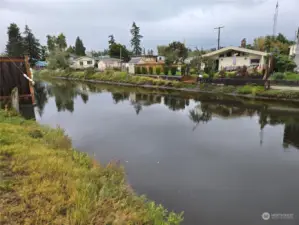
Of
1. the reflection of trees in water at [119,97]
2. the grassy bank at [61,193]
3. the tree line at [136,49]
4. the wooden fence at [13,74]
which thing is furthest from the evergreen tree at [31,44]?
the grassy bank at [61,193]

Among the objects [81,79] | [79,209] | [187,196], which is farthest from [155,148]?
[81,79]

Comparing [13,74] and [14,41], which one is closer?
[13,74]

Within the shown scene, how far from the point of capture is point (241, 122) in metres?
10.6

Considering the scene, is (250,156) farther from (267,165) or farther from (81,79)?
(81,79)

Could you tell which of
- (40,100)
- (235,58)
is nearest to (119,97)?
(40,100)

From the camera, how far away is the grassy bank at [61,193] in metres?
2.89

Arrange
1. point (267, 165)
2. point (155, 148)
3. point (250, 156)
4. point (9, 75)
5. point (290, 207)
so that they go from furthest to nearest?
point (9, 75), point (155, 148), point (250, 156), point (267, 165), point (290, 207)

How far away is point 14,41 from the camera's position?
146ft

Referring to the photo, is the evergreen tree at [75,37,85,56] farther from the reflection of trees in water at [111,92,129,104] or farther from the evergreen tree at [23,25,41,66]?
the reflection of trees in water at [111,92,129,104]

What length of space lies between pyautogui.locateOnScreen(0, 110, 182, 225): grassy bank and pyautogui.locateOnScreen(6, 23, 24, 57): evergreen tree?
154 feet

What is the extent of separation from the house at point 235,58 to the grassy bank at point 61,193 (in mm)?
25994

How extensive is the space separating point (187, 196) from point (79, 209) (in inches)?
99.0

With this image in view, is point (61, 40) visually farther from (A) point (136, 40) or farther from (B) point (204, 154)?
(B) point (204, 154)

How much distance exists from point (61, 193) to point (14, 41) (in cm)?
5229
